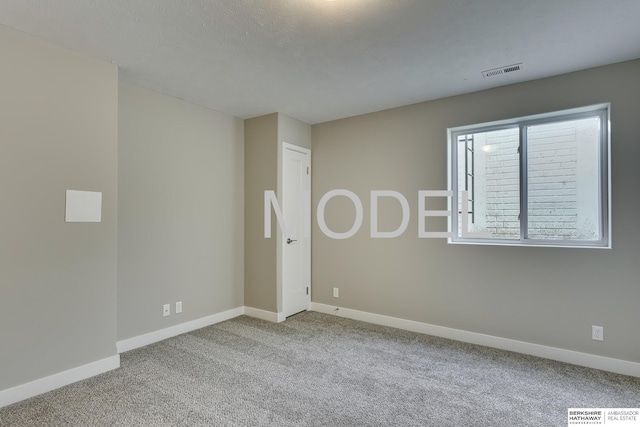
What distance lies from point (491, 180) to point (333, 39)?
2.23 metres

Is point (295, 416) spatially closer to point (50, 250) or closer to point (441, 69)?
point (50, 250)

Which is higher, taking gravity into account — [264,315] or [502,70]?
[502,70]

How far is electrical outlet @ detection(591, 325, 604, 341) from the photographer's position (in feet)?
9.22

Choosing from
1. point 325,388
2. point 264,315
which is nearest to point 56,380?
point 325,388

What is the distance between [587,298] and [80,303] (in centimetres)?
425

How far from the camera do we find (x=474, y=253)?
11.3ft

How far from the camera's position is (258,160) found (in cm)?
428

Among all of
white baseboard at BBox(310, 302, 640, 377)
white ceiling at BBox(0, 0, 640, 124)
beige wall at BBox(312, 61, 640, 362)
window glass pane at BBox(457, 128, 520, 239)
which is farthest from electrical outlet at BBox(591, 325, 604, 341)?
white ceiling at BBox(0, 0, 640, 124)

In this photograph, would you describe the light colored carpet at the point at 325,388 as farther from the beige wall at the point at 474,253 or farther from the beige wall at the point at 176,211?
the beige wall at the point at 176,211

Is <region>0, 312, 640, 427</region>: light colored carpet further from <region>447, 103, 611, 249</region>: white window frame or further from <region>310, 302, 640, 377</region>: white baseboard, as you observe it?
<region>447, 103, 611, 249</region>: white window frame

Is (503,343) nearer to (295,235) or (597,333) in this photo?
(597,333)

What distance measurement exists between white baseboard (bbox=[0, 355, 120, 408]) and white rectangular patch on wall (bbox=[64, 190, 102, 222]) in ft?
3.82

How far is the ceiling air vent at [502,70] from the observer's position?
2832 millimetres

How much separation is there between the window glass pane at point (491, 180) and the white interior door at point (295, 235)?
78.0 inches
